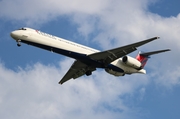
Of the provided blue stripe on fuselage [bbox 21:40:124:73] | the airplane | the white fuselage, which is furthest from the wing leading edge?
the white fuselage

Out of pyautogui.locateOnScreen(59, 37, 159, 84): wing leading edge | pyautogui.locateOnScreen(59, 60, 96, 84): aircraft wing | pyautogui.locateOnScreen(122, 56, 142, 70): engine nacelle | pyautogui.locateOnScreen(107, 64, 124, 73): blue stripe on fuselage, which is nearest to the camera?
pyautogui.locateOnScreen(59, 37, 159, 84): wing leading edge

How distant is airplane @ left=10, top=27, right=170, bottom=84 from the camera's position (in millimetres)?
39562

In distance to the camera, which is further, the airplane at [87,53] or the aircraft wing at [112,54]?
the aircraft wing at [112,54]

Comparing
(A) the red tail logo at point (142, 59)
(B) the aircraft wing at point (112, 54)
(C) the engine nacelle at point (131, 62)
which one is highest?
(A) the red tail logo at point (142, 59)

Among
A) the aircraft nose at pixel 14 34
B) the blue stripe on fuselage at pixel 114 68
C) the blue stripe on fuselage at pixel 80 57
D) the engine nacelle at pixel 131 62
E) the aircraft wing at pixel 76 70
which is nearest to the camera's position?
the aircraft nose at pixel 14 34

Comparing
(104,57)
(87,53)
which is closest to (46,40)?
(87,53)

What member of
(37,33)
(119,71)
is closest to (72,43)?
(37,33)

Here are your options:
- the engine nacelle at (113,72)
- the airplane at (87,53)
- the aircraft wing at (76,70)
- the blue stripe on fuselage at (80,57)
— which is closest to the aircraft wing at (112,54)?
the airplane at (87,53)

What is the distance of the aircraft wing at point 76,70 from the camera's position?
145 feet

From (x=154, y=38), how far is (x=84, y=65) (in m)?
9.99

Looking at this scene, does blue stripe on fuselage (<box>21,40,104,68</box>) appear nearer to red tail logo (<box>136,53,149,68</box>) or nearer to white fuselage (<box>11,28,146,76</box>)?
white fuselage (<box>11,28,146,76</box>)

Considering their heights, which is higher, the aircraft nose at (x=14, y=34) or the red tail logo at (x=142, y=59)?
the red tail logo at (x=142, y=59)

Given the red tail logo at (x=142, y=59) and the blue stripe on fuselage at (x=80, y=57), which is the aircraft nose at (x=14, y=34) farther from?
the red tail logo at (x=142, y=59)

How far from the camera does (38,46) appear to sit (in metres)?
39.9
